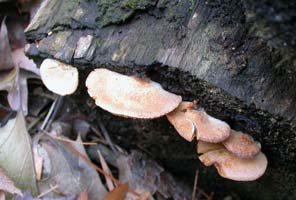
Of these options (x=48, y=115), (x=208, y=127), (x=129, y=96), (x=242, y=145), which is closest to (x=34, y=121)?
(x=48, y=115)

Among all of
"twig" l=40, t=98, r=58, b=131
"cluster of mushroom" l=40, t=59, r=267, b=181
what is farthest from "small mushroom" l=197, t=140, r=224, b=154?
"twig" l=40, t=98, r=58, b=131

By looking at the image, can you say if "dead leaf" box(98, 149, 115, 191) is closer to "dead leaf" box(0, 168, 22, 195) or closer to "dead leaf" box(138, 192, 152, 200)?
"dead leaf" box(138, 192, 152, 200)

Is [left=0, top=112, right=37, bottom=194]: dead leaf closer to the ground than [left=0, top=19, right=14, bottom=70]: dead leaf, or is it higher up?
closer to the ground

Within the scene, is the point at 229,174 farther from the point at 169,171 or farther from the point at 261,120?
the point at 169,171

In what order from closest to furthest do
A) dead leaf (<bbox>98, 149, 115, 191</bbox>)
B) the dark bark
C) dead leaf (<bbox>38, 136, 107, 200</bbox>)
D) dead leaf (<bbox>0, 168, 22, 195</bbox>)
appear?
the dark bark, dead leaf (<bbox>0, 168, 22, 195</bbox>), dead leaf (<bbox>38, 136, 107, 200</bbox>), dead leaf (<bbox>98, 149, 115, 191</bbox>)

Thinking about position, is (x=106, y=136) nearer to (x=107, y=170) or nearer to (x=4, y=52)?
(x=107, y=170)
